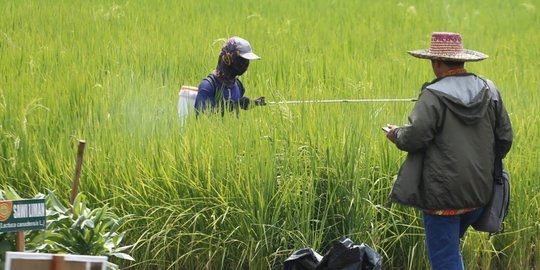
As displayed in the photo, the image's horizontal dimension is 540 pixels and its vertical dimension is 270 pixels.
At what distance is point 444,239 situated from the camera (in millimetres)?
4395

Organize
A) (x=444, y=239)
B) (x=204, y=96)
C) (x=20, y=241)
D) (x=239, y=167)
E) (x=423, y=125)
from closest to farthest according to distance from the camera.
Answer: (x=20, y=241) → (x=423, y=125) → (x=444, y=239) → (x=239, y=167) → (x=204, y=96)

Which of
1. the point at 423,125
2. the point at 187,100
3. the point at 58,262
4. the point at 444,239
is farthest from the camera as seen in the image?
the point at 187,100

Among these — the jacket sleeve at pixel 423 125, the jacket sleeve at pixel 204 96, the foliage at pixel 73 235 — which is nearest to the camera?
the foliage at pixel 73 235

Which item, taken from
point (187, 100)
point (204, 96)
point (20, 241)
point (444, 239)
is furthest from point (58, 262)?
point (187, 100)

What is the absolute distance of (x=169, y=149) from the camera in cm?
525

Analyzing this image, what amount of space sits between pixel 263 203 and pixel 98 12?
604cm

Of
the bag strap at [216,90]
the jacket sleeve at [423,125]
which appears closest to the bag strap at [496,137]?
the jacket sleeve at [423,125]

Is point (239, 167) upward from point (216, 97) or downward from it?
downward

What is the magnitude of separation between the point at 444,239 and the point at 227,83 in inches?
71.7

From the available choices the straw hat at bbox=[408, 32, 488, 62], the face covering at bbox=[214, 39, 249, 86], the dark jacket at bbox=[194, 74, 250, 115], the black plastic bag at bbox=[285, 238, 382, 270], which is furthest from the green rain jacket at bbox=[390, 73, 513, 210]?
the face covering at bbox=[214, 39, 249, 86]

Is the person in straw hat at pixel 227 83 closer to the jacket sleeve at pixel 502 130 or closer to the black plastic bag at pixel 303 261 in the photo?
the black plastic bag at pixel 303 261

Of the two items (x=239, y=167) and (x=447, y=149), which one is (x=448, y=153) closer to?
(x=447, y=149)

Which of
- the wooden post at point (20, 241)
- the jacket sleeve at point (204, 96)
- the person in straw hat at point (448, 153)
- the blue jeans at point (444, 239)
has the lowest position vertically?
the blue jeans at point (444, 239)

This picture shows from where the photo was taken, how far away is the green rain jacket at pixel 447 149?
4297 mm
